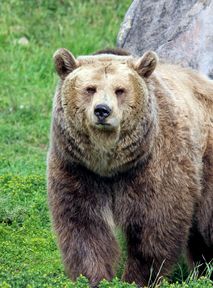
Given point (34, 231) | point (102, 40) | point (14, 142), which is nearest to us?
point (34, 231)

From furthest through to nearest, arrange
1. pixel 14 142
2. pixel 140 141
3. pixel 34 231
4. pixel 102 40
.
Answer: pixel 102 40 < pixel 14 142 < pixel 34 231 < pixel 140 141

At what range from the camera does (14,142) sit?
12.0 meters

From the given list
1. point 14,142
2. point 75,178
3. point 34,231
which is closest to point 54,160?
point 75,178

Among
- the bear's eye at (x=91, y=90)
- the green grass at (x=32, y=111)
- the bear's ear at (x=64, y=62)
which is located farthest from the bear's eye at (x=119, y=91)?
the green grass at (x=32, y=111)

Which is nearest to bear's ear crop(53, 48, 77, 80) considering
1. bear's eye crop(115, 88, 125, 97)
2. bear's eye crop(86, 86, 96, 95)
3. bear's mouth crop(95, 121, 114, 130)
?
bear's eye crop(86, 86, 96, 95)

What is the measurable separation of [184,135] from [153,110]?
1.15 feet

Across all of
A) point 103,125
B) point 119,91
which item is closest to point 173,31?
point 119,91

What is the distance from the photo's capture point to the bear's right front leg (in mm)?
6883

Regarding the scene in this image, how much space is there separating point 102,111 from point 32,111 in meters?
6.69

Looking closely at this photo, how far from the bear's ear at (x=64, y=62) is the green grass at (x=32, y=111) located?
142cm

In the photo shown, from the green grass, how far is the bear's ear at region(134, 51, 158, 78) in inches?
61.0

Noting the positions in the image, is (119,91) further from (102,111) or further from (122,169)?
(122,169)

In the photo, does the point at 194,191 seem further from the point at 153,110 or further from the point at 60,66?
the point at 60,66

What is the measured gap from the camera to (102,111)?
6387 millimetres
